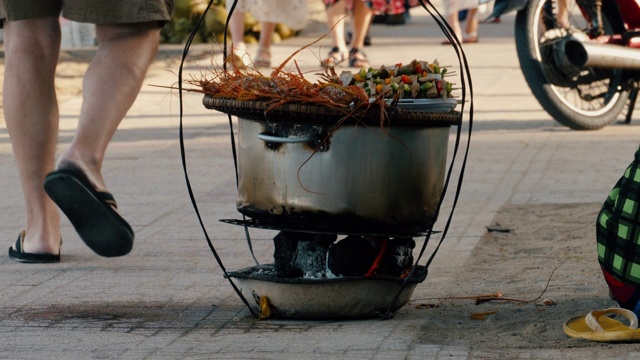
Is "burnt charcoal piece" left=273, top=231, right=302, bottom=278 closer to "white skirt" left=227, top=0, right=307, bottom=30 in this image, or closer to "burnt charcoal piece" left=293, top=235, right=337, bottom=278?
"burnt charcoal piece" left=293, top=235, right=337, bottom=278

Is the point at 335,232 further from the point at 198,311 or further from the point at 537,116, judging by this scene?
the point at 537,116

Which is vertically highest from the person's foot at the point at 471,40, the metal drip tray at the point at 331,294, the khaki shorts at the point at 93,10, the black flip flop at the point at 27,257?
the khaki shorts at the point at 93,10

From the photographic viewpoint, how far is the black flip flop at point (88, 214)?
368cm

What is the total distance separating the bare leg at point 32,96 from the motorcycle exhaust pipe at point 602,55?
3.23 metres

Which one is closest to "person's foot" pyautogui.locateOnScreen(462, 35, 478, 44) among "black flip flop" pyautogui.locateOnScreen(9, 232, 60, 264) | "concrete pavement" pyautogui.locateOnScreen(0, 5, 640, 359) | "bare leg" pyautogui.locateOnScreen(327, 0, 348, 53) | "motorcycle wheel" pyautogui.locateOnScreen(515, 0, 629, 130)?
"bare leg" pyautogui.locateOnScreen(327, 0, 348, 53)

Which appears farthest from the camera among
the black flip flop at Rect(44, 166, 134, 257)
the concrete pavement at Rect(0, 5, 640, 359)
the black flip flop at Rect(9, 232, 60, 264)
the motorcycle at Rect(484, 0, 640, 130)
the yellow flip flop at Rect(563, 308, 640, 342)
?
the motorcycle at Rect(484, 0, 640, 130)

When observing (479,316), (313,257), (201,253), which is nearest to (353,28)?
(201,253)

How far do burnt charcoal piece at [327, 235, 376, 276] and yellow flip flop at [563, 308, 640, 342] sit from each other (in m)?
0.62

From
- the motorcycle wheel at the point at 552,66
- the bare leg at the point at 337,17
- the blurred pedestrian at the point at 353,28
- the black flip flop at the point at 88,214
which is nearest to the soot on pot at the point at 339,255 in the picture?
the black flip flop at the point at 88,214

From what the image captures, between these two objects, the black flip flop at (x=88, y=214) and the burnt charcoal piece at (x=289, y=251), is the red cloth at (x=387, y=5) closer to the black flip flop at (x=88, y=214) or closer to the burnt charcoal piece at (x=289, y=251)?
the black flip flop at (x=88, y=214)

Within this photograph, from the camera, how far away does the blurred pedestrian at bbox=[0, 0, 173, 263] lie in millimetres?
3928

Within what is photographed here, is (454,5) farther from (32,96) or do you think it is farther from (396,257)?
(396,257)

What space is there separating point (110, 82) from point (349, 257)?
1102 millimetres

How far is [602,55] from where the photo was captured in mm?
6320
